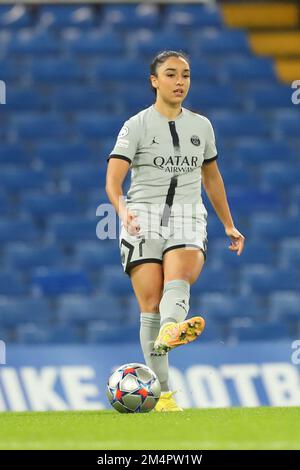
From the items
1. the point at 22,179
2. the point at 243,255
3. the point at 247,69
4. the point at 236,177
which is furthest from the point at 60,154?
the point at 247,69

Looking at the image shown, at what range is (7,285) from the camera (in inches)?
450

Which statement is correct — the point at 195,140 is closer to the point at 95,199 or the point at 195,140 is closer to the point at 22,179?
the point at 95,199

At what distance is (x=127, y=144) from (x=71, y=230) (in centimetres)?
554

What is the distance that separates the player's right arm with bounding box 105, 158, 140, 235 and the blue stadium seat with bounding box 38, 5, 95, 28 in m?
8.56

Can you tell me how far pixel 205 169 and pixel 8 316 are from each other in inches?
178

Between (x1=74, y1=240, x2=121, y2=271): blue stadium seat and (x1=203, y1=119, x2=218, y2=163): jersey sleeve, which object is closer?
(x1=203, y1=119, x2=218, y2=163): jersey sleeve

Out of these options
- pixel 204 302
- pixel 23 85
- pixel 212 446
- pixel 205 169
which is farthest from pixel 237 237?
pixel 23 85

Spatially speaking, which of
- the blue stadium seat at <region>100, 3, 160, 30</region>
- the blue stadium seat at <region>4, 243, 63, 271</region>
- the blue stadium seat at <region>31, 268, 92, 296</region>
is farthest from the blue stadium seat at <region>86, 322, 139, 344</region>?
the blue stadium seat at <region>100, 3, 160, 30</region>

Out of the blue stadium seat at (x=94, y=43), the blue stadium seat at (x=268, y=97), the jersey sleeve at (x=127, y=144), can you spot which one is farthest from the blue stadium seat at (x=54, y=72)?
the jersey sleeve at (x=127, y=144)

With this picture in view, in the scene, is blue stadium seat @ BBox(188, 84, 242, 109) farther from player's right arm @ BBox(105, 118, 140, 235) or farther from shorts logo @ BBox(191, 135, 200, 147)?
player's right arm @ BBox(105, 118, 140, 235)

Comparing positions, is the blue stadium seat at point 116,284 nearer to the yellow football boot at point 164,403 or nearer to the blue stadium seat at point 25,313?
the blue stadium seat at point 25,313

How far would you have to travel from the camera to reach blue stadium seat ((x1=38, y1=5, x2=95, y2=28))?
15.0 meters

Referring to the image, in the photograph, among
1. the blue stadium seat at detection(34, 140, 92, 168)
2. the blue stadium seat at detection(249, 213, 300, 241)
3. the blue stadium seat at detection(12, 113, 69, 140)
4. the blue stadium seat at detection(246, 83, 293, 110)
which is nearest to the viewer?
the blue stadium seat at detection(249, 213, 300, 241)
